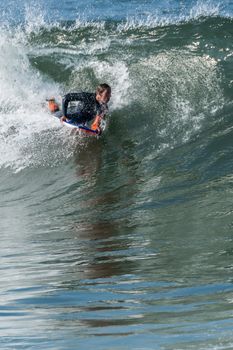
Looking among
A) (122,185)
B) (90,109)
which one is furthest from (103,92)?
(122,185)

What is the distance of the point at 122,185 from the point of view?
1023 cm

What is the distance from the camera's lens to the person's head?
38.5ft

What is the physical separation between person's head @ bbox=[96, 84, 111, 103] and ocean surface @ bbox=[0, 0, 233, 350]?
27.2 inches

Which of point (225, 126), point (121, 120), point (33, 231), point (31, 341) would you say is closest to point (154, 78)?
point (121, 120)

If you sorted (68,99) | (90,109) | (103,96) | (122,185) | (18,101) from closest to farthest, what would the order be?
(122,185) → (68,99) → (103,96) → (90,109) → (18,101)

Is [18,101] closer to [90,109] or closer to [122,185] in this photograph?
[90,109]

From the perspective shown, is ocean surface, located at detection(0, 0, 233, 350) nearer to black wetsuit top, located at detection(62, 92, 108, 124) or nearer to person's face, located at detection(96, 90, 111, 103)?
black wetsuit top, located at detection(62, 92, 108, 124)

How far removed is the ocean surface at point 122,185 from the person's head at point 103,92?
690mm

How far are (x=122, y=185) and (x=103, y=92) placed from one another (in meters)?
2.06

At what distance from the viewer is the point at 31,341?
457 cm

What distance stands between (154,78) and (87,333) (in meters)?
9.61

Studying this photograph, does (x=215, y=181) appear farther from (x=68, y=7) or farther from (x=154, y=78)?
(x=68, y=7)

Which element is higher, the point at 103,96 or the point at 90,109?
the point at 103,96

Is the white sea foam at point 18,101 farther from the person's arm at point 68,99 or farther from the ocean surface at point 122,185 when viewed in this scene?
the person's arm at point 68,99
